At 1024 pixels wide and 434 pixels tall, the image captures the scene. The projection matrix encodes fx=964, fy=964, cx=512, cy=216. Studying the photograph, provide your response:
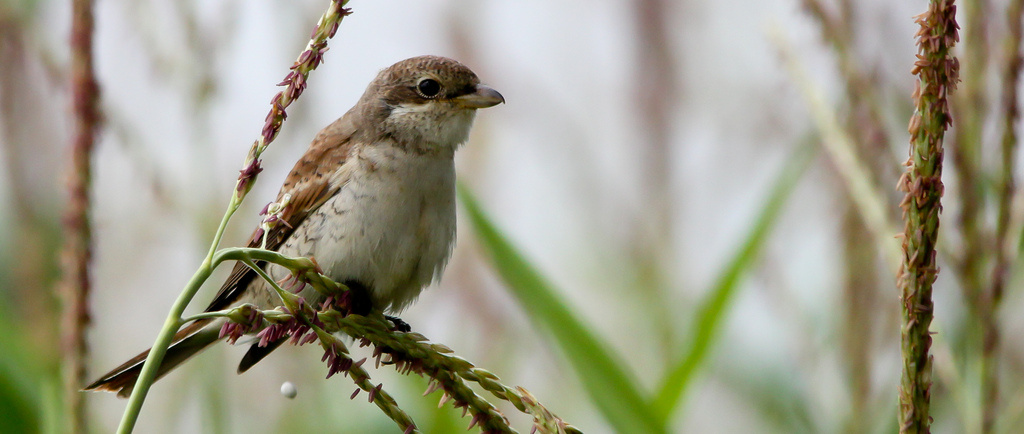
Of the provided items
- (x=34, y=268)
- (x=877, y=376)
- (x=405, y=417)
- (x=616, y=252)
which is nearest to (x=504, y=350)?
(x=616, y=252)

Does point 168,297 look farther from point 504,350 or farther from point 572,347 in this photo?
point 572,347

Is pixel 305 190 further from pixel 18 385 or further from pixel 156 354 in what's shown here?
pixel 156 354

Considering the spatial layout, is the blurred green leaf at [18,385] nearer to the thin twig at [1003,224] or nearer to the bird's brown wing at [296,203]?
the bird's brown wing at [296,203]

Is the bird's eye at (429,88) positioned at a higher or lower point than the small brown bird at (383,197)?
higher

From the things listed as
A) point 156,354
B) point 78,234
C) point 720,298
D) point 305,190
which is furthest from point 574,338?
point 305,190

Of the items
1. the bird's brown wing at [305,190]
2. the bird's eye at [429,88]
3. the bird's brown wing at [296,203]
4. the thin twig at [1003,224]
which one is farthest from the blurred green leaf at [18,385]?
the thin twig at [1003,224]

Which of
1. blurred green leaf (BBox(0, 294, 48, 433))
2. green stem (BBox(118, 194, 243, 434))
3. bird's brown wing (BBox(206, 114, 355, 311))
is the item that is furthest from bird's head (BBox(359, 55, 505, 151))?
green stem (BBox(118, 194, 243, 434))
